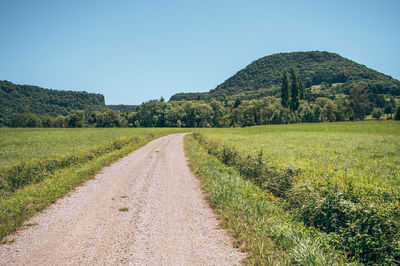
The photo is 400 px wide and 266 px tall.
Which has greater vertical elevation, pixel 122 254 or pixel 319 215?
pixel 319 215

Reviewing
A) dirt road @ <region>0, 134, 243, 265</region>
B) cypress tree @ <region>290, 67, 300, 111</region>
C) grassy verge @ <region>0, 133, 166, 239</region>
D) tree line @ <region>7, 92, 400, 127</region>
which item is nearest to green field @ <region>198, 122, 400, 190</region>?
dirt road @ <region>0, 134, 243, 265</region>

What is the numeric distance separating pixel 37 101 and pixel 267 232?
199 metres

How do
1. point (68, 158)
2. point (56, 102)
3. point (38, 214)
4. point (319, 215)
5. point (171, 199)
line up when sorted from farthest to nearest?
1. point (56, 102)
2. point (68, 158)
3. point (171, 199)
4. point (38, 214)
5. point (319, 215)

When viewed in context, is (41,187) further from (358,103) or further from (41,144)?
(358,103)

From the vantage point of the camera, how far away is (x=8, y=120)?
11669 centimetres

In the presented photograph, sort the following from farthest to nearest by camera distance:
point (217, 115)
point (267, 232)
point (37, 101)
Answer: point (37, 101) < point (217, 115) < point (267, 232)

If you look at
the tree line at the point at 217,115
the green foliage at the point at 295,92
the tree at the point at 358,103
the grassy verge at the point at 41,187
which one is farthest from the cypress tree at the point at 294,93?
the grassy verge at the point at 41,187

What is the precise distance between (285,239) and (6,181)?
40.5ft

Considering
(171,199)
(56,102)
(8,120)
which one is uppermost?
(56,102)

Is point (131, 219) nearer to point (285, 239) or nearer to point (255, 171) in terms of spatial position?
point (285, 239)

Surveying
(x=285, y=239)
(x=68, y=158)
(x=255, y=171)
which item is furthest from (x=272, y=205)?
(x=68, y=158)

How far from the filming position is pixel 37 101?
15488cm

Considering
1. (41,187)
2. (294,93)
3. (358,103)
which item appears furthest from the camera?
(358,103)

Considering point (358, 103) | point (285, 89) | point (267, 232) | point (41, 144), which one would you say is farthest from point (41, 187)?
point (358, 103)
